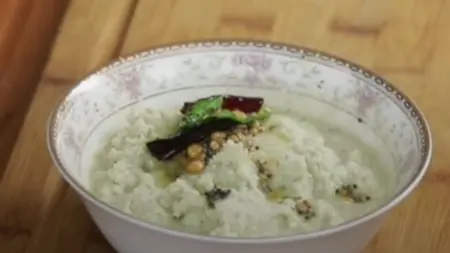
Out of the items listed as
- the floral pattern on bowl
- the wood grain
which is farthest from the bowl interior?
the wood grain

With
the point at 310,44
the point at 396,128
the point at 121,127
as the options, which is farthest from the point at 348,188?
the point at 310,44

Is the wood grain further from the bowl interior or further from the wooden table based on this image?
the bowl interior

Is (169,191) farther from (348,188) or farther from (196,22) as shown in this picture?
(196,22)

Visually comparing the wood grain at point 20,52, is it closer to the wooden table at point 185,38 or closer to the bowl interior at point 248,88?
the wooden table at point 185,38

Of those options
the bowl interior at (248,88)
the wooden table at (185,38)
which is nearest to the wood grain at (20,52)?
the wooden table at (185,38)

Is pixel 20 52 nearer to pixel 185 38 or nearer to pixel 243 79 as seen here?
pixel 185 38

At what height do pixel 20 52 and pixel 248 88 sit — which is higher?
pixel 248 88

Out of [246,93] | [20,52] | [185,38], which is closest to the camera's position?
[246,93]

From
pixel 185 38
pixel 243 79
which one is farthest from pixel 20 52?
pixel 243 79
